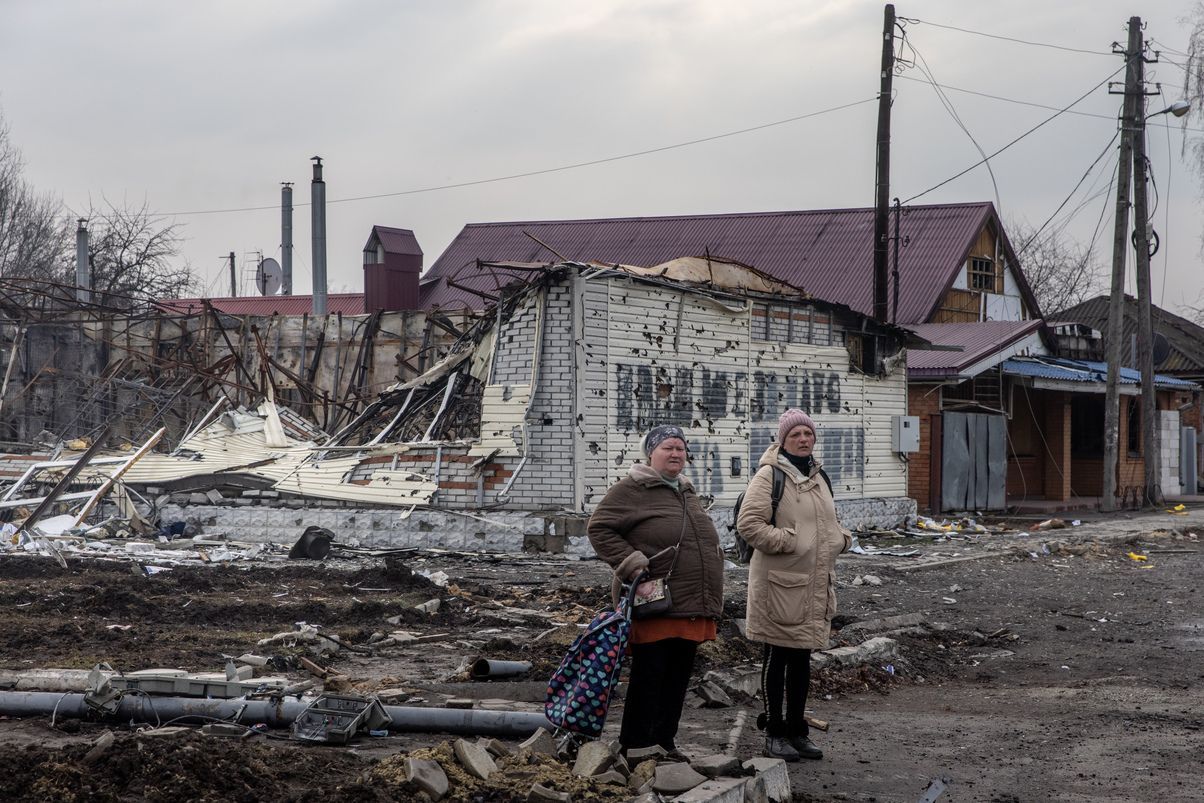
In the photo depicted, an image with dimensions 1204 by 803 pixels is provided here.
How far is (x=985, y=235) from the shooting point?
30.9 metres

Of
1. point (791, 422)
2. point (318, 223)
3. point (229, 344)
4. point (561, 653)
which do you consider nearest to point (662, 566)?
point (791, 422)

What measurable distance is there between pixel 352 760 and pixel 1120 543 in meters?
16.1

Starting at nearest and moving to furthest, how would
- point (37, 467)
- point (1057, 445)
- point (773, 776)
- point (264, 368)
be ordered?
point (773, 776) → point (37, 467) → point (264, 368) → point (1057, 445)

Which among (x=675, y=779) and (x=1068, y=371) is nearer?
(x=675, y=779)

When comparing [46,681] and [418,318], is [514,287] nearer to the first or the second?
[418,318]

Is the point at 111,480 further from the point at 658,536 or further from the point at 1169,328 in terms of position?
the point at 1169,328

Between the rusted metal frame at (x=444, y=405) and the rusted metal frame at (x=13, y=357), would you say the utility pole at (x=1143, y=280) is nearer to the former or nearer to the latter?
the rusted metal frame at (x=444, y=405)

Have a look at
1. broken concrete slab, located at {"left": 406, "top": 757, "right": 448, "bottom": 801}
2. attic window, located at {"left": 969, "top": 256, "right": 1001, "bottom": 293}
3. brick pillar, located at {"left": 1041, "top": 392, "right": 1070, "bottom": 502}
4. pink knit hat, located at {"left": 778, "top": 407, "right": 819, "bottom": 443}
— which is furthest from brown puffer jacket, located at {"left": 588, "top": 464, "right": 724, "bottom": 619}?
attic window, located at {"left": 969, "top": 256, "right": 1001, "bottom": 293}

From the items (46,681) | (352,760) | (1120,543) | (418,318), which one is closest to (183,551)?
(418,318)

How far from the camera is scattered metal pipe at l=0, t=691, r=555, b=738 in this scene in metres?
6.11

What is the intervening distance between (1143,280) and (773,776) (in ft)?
76.4

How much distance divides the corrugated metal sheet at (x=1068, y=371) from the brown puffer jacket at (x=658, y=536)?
65.8ft

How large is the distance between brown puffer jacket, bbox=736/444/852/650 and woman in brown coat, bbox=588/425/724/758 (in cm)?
46

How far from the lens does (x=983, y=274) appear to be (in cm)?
3064
